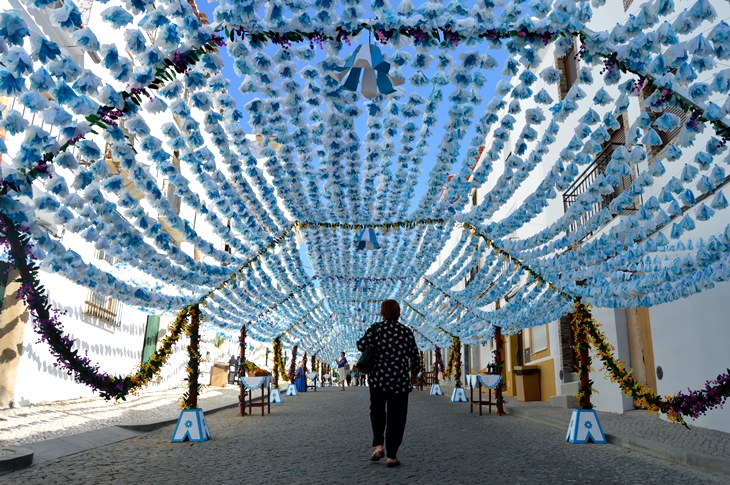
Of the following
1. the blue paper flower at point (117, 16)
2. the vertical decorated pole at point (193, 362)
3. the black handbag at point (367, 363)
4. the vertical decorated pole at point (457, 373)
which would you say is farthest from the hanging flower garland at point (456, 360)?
the blue paper flower at point (117, 16)

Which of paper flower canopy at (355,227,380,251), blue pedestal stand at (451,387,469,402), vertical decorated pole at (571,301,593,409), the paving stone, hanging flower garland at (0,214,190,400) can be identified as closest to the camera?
hanging flower garland at (0,214,190,400)

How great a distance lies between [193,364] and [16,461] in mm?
4238

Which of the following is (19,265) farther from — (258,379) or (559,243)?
(258,379)

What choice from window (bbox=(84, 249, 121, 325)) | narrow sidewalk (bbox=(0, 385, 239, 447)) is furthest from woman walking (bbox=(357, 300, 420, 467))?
window (bbox=(84, 249, 121, 325))

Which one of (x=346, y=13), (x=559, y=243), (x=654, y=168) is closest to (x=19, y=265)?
(x=346, y=13)

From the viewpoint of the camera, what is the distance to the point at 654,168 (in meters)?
6.76

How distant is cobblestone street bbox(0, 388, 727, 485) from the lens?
5.59 m

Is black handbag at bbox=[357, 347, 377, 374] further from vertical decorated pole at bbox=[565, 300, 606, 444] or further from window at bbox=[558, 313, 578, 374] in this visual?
window at bbox=[558, 313, 578, 374]

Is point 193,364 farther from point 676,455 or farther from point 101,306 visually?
point 101,306

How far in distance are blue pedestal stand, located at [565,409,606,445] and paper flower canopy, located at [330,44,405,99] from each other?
6.05 meters

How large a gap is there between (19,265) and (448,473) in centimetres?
457

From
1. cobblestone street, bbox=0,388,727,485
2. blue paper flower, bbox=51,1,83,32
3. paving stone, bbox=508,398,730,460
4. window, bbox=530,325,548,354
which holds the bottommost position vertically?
cobblestone street, bbox=0,388,727,485

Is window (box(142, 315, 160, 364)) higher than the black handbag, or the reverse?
window (box(142, 315, 160, 364))

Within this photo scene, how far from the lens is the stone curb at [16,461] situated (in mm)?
5633
